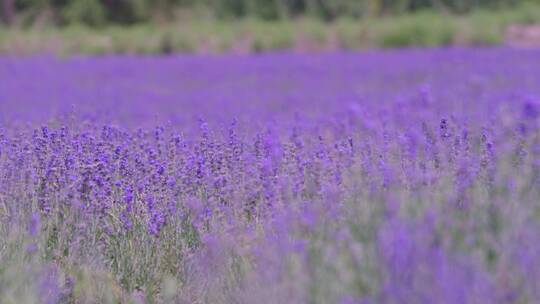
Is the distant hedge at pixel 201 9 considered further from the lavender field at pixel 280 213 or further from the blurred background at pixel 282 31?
the lavender field at pixel 280 213

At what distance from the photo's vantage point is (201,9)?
2722 cm

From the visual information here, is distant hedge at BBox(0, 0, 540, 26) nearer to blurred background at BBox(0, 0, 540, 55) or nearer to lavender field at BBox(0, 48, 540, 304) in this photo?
blurred background at BBox(0, 0, 540, 55)

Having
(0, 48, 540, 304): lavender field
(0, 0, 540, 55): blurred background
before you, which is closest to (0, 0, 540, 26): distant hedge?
(0, 0, 540, 55): blurred background

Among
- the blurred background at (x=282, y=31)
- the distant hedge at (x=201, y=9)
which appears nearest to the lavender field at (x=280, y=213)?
the blurred background at (x=282, y=31)

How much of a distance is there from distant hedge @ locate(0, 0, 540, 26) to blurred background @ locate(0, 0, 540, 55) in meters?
0.03

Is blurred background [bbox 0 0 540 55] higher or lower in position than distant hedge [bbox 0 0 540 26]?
higher

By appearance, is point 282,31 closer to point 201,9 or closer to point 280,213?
point 201,9

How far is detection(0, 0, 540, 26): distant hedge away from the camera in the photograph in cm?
2498

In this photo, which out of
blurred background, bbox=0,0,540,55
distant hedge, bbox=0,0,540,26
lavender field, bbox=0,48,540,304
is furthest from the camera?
distant hedge, bbox=0,0,540,26

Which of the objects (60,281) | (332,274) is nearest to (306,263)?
(332,274)

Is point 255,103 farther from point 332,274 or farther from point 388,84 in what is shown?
point 332,274

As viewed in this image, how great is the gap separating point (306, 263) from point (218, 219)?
0.87 metres

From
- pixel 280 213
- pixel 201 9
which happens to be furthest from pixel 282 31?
pixel 280 213

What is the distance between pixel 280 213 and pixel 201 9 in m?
24.5
